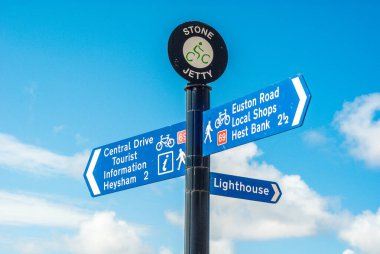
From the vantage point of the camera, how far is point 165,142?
22.9 ft

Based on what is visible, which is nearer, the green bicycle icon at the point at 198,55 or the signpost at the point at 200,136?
the signpost at the point at 200,136

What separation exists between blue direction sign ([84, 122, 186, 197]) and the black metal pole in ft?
0.62

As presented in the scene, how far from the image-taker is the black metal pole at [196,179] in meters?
6.33

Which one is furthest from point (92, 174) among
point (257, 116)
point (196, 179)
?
point (257, 116)

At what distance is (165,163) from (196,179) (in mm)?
576

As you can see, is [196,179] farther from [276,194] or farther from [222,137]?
[276,194]

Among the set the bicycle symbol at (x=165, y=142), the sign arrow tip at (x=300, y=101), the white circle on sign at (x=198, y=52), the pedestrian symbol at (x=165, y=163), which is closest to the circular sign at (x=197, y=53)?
the white circle on sign at (x=198, y=52)

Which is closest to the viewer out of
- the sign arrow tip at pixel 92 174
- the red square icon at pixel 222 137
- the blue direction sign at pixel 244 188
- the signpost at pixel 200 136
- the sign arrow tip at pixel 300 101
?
the sign arrow tip at pixel 300 101

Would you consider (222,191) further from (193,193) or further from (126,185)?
(126,185)

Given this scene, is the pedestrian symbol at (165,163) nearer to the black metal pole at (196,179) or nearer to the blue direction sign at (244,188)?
the black metal pole at (196,179)

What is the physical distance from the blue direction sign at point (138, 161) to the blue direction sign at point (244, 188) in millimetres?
369

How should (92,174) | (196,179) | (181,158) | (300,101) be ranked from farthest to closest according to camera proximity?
(92,174) → (181,158) → (196,179) → (300,101)

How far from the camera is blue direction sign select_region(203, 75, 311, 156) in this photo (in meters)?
5.68

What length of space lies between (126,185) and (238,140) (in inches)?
65.7
